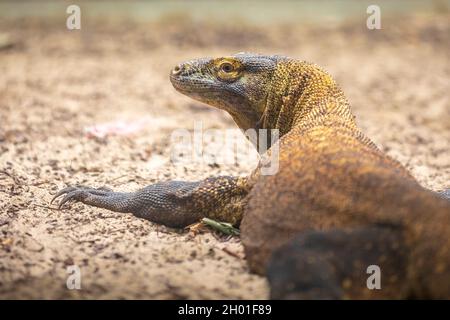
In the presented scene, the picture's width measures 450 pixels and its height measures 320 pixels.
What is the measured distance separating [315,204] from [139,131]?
437 cm

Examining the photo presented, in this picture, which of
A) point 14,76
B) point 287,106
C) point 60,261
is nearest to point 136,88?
point 14,76

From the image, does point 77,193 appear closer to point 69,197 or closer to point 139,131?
point 69,197

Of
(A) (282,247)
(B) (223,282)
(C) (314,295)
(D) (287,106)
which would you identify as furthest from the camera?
(D) (287,106)

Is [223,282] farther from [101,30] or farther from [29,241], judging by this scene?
[101,30]

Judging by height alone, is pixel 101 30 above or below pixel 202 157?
above

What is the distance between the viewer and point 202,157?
6.83 metres

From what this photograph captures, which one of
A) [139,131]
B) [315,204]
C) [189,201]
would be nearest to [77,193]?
[189,201]

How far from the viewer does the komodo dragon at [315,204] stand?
346cm

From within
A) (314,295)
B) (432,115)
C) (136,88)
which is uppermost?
(136,88)

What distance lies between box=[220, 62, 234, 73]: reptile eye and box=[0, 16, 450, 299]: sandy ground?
1.38 meters

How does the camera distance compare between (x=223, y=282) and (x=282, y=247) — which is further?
(x=223, y=282)

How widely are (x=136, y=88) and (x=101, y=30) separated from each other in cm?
441

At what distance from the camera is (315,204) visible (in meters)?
3.76

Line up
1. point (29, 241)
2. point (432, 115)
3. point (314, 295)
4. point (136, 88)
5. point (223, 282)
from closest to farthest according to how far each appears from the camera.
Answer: point (314, 295) → point (223, 282) → point (29, 241) → point (432, 115) → point (136, 88)
